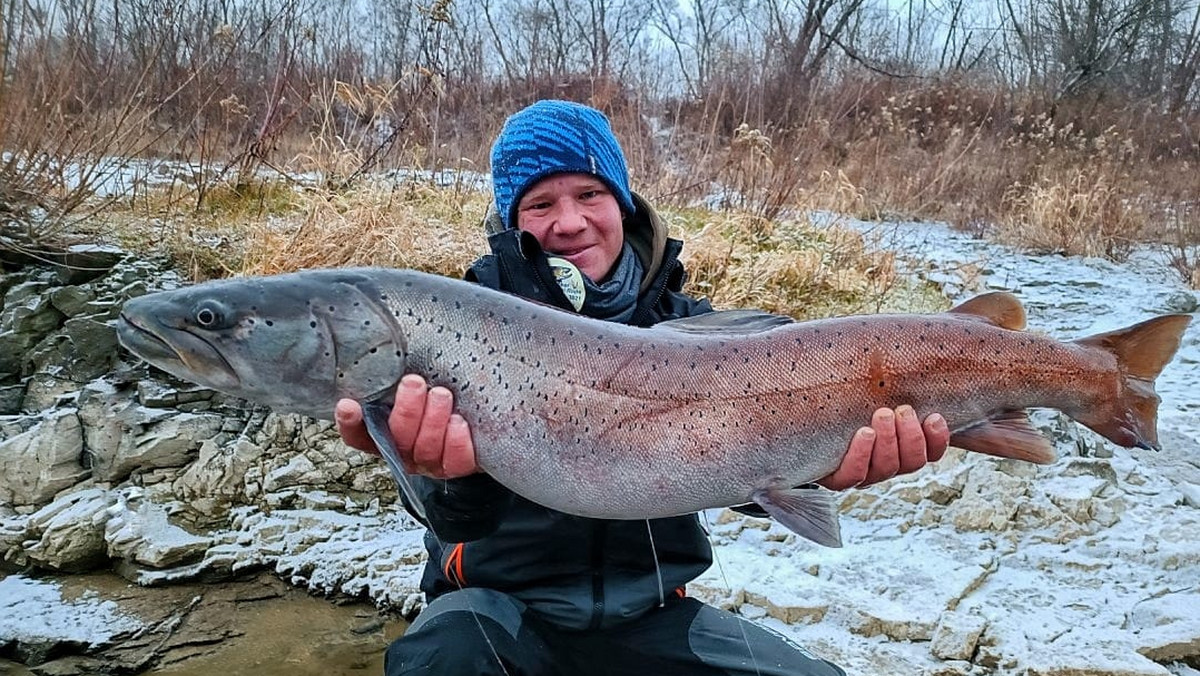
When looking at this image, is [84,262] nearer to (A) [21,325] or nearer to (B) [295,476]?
(A) [21,325]

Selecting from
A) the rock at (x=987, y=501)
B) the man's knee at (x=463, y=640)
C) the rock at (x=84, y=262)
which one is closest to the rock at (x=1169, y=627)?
the rock at (x=987, y=501)

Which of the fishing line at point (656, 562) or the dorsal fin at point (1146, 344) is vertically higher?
the dorsal fin at point (1146, 344)

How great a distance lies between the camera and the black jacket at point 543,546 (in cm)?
213

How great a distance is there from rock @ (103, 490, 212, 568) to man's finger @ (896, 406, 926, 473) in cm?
287

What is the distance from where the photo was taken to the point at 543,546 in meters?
2.25

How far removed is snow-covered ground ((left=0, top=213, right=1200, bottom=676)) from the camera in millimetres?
2850

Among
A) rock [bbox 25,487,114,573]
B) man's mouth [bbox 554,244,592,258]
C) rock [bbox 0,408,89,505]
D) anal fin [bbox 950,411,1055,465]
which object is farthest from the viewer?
rock [bbox 0,408,89,505]

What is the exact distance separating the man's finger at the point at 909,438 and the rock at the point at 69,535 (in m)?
3.20

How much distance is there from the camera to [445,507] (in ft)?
6.84


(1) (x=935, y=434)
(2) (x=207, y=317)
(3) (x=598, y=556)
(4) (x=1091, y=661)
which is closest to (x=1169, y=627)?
(4) (x=1091, y=661)

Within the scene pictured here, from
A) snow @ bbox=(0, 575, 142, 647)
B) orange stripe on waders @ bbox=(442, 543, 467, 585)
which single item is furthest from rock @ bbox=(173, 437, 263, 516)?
orange stripe on waders @ bbox=(442, 543, 467, 585)

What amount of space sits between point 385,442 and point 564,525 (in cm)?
61

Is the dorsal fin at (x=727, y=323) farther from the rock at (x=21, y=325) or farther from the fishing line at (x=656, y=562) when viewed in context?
the rock at (x=21, y=325)

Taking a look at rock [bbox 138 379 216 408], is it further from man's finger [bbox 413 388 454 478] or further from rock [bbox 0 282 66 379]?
man's finger [bbox 413 388 454 478]
